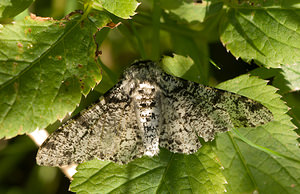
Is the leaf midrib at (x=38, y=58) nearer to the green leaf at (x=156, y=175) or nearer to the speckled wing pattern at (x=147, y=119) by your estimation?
the speckled wing pattern at (x=147, y=119)

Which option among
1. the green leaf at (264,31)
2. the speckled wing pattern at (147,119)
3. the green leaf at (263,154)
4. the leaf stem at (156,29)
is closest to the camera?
the speckled wing pattern at (147,119)

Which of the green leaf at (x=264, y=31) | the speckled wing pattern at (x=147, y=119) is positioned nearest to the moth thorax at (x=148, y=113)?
the speckled wing pattern at (x=147, y=119)

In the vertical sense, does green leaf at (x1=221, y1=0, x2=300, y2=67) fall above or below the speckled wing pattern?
above

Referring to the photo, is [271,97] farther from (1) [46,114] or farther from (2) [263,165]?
(1) [46,114]

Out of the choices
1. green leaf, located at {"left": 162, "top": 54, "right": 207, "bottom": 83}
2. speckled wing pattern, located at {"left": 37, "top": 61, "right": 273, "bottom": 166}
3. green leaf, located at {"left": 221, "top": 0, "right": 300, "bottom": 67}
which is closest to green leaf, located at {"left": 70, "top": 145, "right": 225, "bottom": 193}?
speckled wing pattern, located at {"left": 37, "top": 61, "right": 273, "bottom": 166}

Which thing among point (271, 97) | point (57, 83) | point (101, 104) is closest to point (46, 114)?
point (57, 83)

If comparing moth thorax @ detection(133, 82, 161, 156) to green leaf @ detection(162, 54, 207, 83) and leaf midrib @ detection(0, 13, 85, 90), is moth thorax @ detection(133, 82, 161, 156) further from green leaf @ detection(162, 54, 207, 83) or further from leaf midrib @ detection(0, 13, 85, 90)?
leaf midrib @ detection(0, 13, 85, 90)
